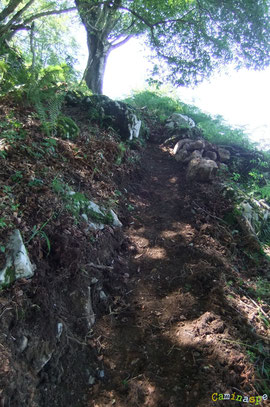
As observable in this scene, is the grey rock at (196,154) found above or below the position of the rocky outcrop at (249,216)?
above

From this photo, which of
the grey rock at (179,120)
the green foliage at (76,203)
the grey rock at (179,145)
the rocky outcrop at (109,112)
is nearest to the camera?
the green foliage at (76,203)

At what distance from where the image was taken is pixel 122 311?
2.86 m

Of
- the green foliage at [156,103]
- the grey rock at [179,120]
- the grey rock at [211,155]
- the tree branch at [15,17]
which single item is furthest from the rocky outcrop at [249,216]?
the tree branch at [15,17]

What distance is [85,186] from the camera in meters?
4.04

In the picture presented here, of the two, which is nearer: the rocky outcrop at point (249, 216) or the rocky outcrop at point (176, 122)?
the rocky outcrop at point (249, 216)

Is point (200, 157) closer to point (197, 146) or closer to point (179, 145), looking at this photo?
point (197, 146)

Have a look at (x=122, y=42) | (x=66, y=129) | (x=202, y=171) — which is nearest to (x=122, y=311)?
(x=66, y=129)

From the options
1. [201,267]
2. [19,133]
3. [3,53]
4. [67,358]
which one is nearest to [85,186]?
[19,133]

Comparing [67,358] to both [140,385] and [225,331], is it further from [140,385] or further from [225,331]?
[225,331]

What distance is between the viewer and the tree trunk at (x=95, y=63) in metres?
9.06

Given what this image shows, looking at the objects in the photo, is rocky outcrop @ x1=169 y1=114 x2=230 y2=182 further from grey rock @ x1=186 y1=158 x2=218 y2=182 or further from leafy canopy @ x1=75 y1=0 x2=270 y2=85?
leafy canopy @ x1=75 y1=0 x2=270 y2=85

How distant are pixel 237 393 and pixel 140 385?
828mm

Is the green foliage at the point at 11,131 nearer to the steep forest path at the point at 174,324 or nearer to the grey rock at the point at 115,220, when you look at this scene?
the grey rock at the point at 115,220

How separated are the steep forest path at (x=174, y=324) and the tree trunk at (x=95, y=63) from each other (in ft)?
21.8
